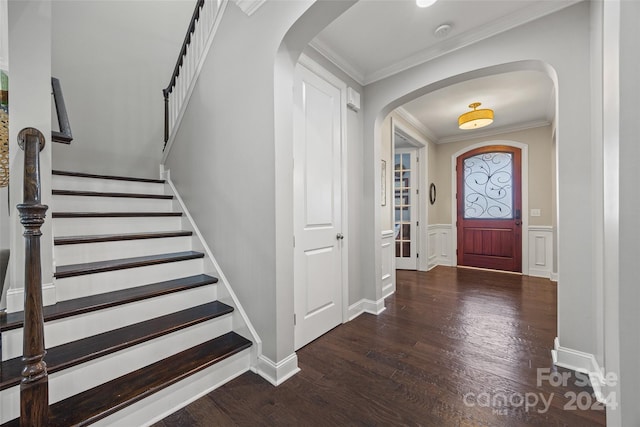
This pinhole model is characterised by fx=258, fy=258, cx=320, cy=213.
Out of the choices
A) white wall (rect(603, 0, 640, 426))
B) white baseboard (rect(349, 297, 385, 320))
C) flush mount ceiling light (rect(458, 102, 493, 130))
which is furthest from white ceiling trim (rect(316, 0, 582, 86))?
white baseboard (rect(349, 297, 385, 320))

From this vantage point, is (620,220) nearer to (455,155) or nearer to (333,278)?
(333,278)

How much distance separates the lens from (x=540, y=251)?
4.61 meters

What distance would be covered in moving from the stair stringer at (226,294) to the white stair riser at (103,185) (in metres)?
0.65

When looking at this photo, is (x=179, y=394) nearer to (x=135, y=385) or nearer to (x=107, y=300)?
(x=135, y=385)

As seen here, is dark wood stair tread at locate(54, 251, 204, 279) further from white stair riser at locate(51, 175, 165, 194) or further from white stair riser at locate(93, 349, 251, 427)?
white stair riser at locate(51, 175, 165, 194)

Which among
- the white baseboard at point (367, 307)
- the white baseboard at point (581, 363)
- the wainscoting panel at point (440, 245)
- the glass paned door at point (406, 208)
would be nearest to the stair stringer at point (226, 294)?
the white baseboard at point (367, 307)

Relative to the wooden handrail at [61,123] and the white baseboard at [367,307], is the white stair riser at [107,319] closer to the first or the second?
the wooden handrail at [61,123]

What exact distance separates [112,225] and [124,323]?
977mm

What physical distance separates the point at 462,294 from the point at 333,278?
2.13m

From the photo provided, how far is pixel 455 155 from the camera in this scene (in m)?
5.45

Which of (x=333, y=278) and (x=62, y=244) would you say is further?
(x=333, y=278)

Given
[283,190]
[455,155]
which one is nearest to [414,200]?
[455,155]

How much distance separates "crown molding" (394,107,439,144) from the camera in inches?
159

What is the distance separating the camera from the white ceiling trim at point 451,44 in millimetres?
1905
